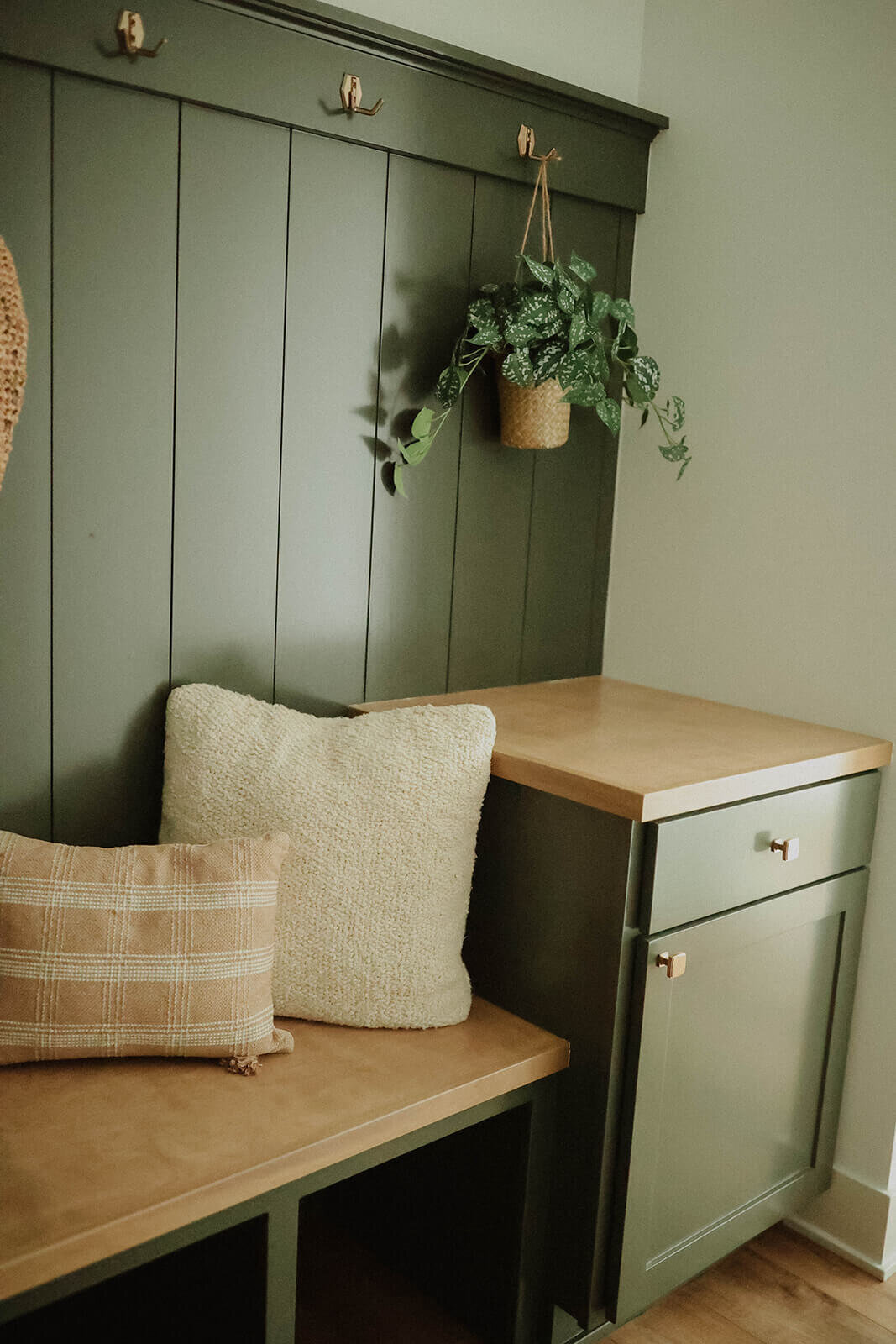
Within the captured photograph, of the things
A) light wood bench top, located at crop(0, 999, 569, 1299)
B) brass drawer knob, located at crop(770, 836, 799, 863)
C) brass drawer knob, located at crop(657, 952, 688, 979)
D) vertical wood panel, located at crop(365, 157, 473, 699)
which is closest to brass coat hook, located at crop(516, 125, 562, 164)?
vertical wood panel, located at crop(365, 157, 473, 699)

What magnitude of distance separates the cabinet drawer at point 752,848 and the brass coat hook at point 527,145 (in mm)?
1111

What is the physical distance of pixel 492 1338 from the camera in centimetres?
160

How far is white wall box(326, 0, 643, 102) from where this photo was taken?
5.76 ft

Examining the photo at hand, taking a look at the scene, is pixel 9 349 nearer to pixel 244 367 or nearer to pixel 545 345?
pixel 244 367

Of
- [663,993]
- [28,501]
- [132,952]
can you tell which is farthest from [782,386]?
[132,952]

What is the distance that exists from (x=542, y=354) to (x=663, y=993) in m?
0.97

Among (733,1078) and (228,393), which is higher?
(228,393)

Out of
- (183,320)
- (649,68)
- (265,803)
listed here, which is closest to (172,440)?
(183,320)

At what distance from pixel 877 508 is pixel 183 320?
3.65 feet

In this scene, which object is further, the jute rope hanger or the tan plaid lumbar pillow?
the jute rope hanger

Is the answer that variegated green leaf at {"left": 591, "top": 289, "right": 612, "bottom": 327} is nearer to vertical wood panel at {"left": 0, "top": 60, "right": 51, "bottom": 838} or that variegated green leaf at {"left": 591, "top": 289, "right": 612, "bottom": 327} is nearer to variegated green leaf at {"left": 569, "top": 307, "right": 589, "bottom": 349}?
variegated green leaf at {"left": 569, "top": 307, "right": 589, "bottom": 349}

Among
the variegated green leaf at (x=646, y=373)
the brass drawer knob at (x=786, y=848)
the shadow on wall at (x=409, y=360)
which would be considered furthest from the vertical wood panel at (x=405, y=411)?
the brass drawer knob at (x=786, y=848)

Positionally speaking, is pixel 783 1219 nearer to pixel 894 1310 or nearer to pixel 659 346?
pixel 894 1310

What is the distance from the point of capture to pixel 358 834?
1479 millimetres
